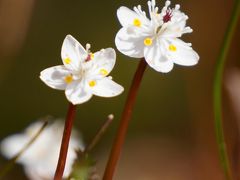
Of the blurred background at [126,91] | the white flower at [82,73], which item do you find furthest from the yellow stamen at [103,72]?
the blurred background at [126,91]

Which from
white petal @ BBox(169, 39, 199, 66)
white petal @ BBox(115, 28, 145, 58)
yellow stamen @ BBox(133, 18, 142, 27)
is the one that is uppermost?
yellow stamen @ BBox(133, 18, 142, 27)

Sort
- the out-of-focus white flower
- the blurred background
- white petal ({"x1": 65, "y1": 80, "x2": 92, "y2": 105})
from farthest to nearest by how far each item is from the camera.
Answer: the blurred background < the out-of-focus white flower < white petal ({"x1": 65, "y1": 80, "x2": 92, "y2": 105})

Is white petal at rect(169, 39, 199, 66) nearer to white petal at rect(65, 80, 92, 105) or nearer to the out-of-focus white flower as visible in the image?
white petal at rect(65, 80, 92, 105)

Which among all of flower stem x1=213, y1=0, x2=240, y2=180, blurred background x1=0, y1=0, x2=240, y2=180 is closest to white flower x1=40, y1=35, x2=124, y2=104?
flower stem x1=213, y1=0, x2=240, y2=180

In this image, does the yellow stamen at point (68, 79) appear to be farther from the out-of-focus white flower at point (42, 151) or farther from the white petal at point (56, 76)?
the out-of-focus white flower at point (42, 151)

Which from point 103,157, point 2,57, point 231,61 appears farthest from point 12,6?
point 231,61

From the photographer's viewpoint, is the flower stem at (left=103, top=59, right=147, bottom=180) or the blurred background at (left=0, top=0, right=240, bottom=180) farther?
the blurred background at (left=0, top=0, right=240, bottom=180)

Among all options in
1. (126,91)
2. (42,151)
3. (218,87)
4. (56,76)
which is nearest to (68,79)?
(56,76)
